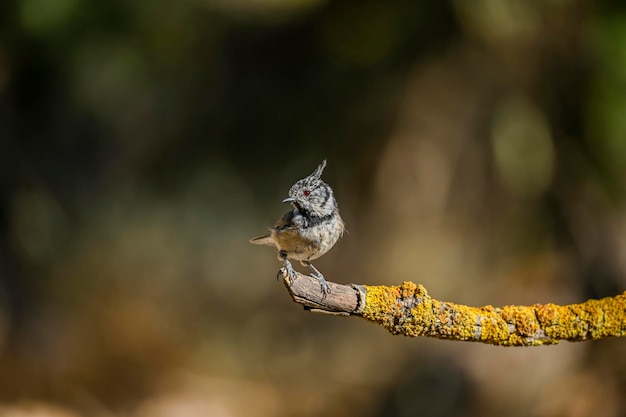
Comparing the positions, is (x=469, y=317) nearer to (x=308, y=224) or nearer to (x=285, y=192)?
(x=308, y=224)

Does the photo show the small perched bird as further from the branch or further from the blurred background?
the blurred background

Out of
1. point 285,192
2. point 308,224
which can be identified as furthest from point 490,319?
point 285,192

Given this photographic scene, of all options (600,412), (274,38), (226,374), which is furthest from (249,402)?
(274,38)

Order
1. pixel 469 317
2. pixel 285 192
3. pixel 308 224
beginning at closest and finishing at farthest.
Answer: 1. pixel 469 317
2. pixel 308 224
3. pixel 285 192

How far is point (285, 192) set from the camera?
25.4 ft

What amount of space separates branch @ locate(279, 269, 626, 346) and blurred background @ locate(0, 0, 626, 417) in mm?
2438

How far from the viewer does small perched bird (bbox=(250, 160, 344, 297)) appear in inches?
122

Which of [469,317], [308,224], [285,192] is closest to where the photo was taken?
[469,317]

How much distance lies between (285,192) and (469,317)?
5.17 metres

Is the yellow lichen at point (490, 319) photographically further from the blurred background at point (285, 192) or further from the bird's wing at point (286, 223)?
the blurred background at point (285, 192)

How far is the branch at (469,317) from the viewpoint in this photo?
2.55 meters

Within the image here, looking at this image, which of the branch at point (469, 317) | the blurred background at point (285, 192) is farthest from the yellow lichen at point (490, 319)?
the blurred background at point (285, 192)

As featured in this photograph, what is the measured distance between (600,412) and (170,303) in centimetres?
480

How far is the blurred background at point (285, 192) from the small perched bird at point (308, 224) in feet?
9.66
